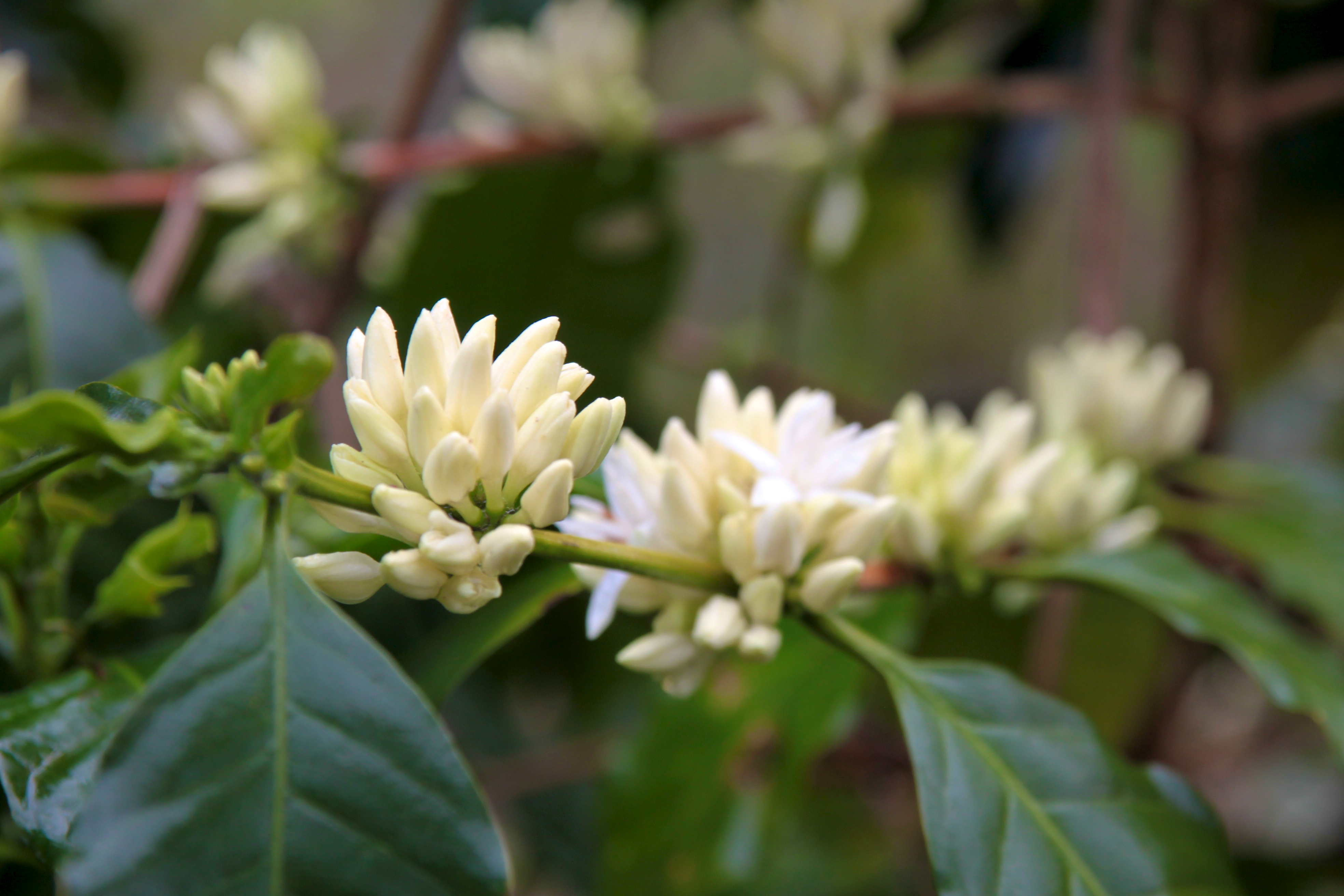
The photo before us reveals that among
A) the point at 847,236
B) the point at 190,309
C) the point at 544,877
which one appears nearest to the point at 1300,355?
the point at 847,236

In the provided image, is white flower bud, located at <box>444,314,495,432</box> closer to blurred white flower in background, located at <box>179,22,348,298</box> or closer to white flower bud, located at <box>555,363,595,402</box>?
white flower bud, located at <box>555,363,595,402</box>

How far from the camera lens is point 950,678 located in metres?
0.40

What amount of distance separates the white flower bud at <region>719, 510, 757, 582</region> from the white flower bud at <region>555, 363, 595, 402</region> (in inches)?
3.3

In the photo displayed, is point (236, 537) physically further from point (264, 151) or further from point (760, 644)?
point (264, 151)

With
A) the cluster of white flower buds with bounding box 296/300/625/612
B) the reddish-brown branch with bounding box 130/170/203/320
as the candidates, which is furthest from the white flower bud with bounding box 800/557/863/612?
the reddish-brown branch with bounding box 130/170/203/320

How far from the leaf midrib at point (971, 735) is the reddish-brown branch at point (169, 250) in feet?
2.07

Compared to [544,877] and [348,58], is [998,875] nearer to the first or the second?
[544,877]

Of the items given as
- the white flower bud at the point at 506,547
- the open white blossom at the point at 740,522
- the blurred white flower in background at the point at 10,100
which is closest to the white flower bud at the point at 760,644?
the open white blossom at the point at 740,522

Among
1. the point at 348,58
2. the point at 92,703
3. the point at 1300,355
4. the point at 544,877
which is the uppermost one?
the point at 348,58

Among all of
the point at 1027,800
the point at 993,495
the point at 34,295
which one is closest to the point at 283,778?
the point at 1027,800

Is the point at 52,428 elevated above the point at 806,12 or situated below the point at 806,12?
below

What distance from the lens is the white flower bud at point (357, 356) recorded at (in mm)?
329

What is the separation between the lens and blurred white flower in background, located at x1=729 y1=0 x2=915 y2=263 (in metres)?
0.82

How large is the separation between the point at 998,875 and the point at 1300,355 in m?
1.24
